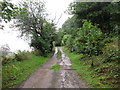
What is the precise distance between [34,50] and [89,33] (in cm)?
975

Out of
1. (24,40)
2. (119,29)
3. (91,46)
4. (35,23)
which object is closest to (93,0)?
(119,29)

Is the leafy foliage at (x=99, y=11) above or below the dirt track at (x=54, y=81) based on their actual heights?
above

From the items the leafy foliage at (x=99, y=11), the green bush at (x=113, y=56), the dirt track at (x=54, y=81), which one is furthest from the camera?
the leafy foliage at (x=99, y=11)

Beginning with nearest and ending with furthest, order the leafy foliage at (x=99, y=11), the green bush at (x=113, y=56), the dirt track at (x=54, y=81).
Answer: the dirt track at (x=54, y=81) → the green bush at (x=113, y=56) → the leafy foliage at (x=99, y=11)

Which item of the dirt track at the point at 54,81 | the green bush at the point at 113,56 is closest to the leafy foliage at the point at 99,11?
the green bush at the point at 113,56

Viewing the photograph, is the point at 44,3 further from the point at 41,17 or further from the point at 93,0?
the point at 93,0

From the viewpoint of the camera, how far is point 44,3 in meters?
15.9

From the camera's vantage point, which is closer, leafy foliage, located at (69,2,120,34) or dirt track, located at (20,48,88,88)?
dirt track, located at (20,48,88,88)

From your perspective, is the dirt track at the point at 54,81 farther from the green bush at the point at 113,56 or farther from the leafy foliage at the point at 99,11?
the leafy foliage at the point at 99,11

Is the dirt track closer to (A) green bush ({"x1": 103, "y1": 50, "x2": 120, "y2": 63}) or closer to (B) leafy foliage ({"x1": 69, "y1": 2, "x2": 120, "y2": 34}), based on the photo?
(A) green bush ({"x1": 103, "y1": 50, "x2": 120, "y2": 63})

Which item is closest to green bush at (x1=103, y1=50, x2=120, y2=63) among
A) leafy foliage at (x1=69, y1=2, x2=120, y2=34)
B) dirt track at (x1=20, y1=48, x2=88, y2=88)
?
dirt track at (x1=20, y1=48, x2=88, y2=88)

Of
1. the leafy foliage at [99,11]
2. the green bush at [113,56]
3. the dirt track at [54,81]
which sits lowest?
the dirt track at [54,81]

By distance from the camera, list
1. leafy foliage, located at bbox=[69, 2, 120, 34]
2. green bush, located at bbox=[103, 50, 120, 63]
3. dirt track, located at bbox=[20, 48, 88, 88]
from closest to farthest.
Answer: dirt track, located at bbox=[20, 48, 88, 88]
green bush, located at bbox=[103, 50, 120, 63]
leafy foliage, located at bbox=[69, 2, 120, 34]

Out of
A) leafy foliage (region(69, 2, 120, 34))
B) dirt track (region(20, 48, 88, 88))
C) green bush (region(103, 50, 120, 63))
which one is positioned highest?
leafy foliage (region(69, 2, 120, 34))
